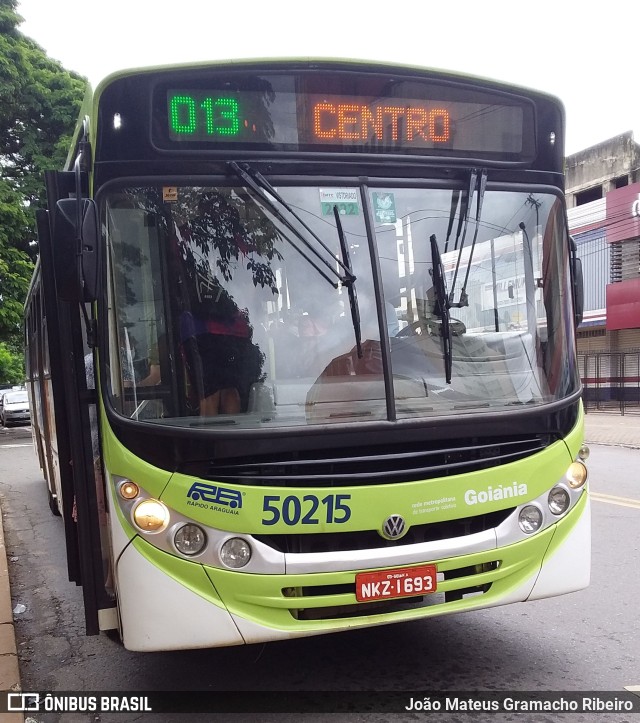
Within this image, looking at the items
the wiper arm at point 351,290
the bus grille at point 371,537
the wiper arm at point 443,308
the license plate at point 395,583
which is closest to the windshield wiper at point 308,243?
the wiper arm at point 351,290

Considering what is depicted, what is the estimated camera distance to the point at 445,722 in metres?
3.45

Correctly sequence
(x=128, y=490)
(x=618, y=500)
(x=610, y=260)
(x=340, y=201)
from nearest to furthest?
(x=128, y=490) < (x=340, y=201) < (x=618, y=500) < (x=610, y=260)

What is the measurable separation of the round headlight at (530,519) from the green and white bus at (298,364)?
0.07 feet

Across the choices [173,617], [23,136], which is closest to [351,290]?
[173,617]

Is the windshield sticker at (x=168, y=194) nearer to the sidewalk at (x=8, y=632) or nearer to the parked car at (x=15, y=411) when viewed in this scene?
the sidewalk at (x=8, y=632)

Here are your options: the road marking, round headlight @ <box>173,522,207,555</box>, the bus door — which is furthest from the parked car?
round headlight @ <box>173,522,207,555</box>

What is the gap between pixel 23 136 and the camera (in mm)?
21219

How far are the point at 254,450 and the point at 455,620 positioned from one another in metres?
2.33

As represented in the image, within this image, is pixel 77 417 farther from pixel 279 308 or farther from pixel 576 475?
pixel 576 475

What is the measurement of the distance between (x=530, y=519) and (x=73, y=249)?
8.13ft

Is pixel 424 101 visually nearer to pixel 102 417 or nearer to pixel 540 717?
pixel 102 417

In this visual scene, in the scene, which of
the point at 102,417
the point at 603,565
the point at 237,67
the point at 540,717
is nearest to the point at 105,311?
the point at 102,417

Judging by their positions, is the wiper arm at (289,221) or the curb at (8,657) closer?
the wiper arm at (289,221)

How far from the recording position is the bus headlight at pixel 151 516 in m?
3.34
